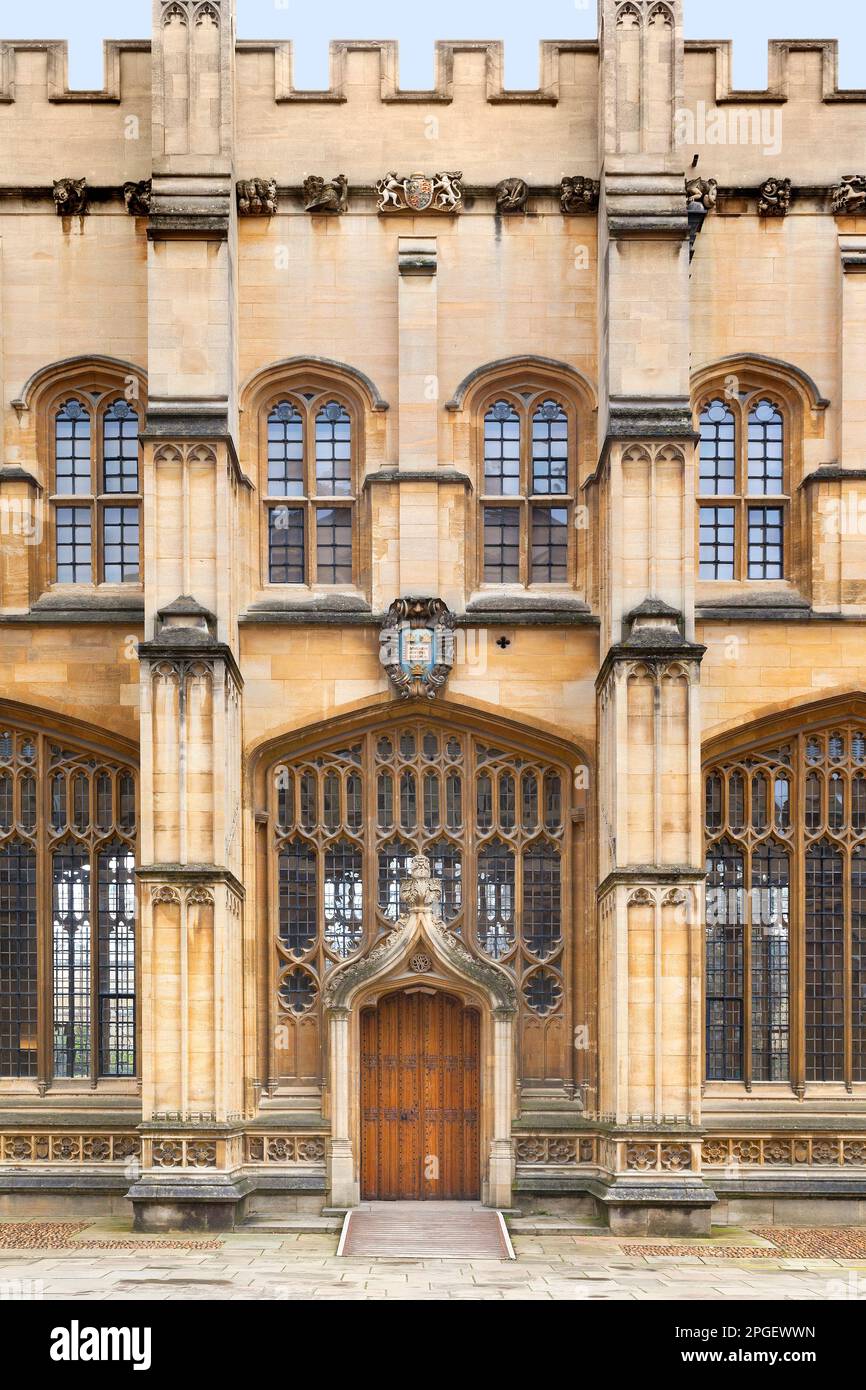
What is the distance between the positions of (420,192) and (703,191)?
3279mm

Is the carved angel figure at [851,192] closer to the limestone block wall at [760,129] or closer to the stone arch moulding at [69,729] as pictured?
the limestone block wall at [760,129]

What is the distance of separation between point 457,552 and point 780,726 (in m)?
4.23

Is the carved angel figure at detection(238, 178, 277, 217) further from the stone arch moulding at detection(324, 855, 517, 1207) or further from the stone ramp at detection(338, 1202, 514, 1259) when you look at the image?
the stone ramp at detection(338, 1202, 514, 1259)

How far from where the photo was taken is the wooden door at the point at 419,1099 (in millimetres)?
21234

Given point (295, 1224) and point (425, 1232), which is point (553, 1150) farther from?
point (295, 1224)

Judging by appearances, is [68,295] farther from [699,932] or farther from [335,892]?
[699,932]

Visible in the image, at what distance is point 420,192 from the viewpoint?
22.0 metres

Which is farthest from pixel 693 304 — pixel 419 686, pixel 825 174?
pixel 419 686

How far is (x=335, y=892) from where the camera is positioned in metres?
21.7

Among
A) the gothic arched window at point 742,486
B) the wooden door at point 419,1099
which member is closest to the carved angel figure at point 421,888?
the wooden door at point 419,1099

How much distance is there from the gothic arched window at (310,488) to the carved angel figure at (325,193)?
2119mm

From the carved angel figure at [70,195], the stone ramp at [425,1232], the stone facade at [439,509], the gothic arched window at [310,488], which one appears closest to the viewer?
the stone ramp at [425,1232]

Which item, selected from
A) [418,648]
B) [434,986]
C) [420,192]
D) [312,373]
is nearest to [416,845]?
[434,986]

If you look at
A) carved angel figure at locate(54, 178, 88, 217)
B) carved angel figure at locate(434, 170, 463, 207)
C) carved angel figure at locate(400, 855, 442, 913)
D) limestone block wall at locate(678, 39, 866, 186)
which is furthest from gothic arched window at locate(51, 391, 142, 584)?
limestone block wall at locate(678, 39, 866, 186)
